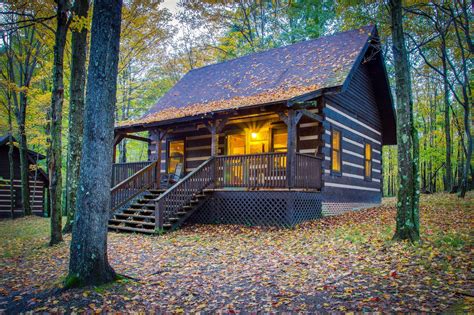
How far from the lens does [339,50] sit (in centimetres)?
1594

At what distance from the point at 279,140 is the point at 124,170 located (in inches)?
275

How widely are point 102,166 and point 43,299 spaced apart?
2145 millimetres

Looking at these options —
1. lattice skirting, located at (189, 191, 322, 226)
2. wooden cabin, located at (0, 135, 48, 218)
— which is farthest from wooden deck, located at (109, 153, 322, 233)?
wooden cabin, located at (0, 135, 48, 218)

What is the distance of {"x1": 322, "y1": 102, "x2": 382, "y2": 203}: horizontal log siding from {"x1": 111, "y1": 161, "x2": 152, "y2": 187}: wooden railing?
779cm

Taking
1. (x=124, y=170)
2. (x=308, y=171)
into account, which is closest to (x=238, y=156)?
(x=308, y=171)

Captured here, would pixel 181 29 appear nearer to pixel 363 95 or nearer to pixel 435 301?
pixel 363 95

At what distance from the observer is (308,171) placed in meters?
12.6

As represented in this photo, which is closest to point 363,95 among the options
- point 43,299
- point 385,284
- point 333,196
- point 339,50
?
point 339,50

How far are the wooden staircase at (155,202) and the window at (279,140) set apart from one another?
3034 mm

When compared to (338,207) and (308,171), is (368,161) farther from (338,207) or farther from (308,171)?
(308,171)

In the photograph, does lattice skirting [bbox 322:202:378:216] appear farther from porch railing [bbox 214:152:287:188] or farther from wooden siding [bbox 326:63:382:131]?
wooden siding [bbox 326:63:382:131]

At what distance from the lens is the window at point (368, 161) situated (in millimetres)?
18531

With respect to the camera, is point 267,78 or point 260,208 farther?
point 267,78

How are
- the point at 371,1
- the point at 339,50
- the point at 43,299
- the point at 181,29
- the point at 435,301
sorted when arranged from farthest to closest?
the point at 181,29 → the point at 339,50 → the point at 371,1 → the point at 43,299 → the point at 435,301
